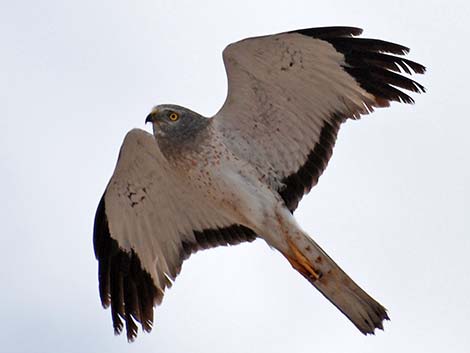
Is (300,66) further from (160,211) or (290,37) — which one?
A: (160,211)

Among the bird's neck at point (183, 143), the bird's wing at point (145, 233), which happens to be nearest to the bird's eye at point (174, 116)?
the bird's neck at point (183, 143)

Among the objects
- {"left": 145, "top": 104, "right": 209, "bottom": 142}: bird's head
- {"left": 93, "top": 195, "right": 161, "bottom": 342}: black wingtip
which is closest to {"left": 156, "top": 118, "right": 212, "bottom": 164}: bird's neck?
{"left": 145, "top": 104, "right": 209, "bottom": 142}: bird's head

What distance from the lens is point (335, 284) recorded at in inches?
570

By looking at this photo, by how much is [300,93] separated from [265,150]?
71 centimetres

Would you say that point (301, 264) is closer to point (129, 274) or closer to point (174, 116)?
point (174, 116)

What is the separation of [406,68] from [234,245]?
9.49 feet

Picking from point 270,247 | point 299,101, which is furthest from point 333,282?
point 299,101

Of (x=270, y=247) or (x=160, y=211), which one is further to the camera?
(x=160, y=211)

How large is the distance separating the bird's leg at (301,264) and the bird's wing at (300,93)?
0.53 m

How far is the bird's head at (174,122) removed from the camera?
580 inches

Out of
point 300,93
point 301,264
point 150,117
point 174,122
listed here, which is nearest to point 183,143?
point 174,122

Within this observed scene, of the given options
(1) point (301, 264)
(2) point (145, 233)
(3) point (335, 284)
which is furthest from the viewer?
(2) point (145, 233)

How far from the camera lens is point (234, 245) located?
15.8 metres

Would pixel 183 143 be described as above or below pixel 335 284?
above
